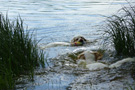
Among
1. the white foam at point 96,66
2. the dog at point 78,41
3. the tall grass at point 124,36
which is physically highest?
the tall grass at point 124,36

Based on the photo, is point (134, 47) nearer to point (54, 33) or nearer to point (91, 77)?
point (91, 77)

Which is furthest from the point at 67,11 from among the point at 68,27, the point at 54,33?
the point at 54,33

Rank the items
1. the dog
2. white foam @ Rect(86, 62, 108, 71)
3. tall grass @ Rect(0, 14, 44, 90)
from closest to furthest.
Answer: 1. tall grass @ Rect(0, 14, 44, 90)
2. white foam @ Rect(86, 62, 108, 71)
3. the dog

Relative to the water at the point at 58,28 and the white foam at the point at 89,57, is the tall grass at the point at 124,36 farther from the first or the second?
the white foam at the point at 89,57

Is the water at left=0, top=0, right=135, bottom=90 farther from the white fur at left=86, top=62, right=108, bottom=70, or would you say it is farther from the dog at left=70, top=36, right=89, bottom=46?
the white fur at left=86, top=62, right=108, bottom=70

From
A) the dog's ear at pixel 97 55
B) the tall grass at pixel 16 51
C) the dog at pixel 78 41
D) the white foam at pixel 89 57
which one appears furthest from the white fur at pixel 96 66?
the dog at pixel 78 41

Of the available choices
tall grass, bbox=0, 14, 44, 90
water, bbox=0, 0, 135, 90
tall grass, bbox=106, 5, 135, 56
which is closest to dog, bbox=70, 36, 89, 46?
water, bbox=0, 0, 135, 90

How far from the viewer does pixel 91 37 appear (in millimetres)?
10523

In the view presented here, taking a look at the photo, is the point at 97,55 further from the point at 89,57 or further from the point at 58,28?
the point at 58,28

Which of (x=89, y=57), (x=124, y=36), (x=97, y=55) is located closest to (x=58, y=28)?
(x=97, y=55)

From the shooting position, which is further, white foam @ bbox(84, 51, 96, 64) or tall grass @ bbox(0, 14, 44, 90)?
white foam @ bbox(84, 51, 96, 64)

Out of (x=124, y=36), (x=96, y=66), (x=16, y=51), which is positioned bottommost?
(x=96, y=66)

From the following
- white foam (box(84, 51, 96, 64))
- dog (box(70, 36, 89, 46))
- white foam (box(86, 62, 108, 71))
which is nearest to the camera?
white foam (box(86, 62, 108, 71))

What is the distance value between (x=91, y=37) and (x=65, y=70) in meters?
4.01
